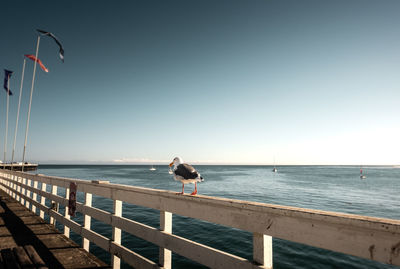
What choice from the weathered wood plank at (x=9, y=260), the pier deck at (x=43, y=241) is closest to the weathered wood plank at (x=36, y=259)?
the weathered wood plank at (x=9, y=260)

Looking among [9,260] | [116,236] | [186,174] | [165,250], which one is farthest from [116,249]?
[186,174]

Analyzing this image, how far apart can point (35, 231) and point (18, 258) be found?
2852 millimetres

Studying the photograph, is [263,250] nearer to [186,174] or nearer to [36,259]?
[186,174]

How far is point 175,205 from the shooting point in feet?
9.05

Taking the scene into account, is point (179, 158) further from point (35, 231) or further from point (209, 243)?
point (209, 243)

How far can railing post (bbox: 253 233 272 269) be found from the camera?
194cm

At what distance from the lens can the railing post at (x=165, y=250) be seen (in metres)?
2.83

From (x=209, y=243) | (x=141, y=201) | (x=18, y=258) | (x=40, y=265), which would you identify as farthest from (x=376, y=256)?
(x=209, y=243)

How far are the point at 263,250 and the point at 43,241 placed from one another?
4919 mm

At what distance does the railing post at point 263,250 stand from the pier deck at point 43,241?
113 inches

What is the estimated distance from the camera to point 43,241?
472cm

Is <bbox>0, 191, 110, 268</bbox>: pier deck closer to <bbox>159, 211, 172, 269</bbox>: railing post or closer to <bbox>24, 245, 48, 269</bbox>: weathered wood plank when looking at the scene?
<bbox>24, 245, 48, 269</bbox>: weathered wood plank

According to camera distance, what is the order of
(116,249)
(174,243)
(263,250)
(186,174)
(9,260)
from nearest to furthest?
1. (263,250)
2. (174,243)
3. (9,260)
4. (116,249)
5. (186,174)

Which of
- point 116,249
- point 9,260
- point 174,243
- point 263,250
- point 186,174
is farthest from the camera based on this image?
point 186,174
